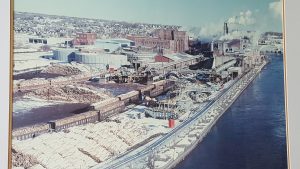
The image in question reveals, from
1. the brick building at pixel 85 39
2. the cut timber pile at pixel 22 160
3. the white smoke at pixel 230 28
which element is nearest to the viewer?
the cut timber pile at pixel 22 160

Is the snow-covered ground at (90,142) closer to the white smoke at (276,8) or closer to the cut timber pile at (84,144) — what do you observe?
the cut timber pile at (84,144)

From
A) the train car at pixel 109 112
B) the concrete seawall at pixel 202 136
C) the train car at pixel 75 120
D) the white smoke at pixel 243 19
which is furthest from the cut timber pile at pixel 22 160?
the white smoke at pixel 243 19

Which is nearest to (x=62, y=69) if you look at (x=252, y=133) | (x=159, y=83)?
(x=159, y=83)

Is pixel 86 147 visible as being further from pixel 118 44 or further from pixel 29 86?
pixel 118 44

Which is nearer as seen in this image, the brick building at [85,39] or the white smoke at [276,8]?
the brick building at [85,39]

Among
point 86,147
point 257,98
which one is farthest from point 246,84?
point 86,147

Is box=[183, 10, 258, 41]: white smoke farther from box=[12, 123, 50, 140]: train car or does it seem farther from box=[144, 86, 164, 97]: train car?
box=[12, 123, 50, 140]: train car

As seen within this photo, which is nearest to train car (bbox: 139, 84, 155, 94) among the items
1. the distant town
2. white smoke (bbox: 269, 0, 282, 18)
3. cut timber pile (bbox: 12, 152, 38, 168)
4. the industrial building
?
the distant town
